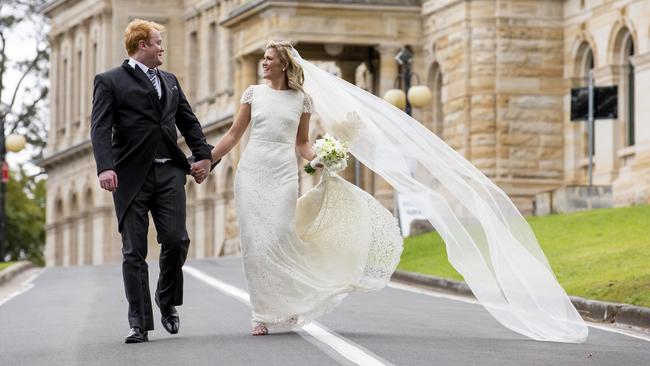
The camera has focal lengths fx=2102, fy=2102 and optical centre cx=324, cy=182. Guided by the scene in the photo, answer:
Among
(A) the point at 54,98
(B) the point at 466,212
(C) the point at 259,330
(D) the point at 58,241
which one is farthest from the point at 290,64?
(A) the point at 54,98

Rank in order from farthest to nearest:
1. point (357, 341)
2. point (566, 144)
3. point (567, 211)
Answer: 1. point (566, 144)
2. point (567, 211)
3. point (357, 341)

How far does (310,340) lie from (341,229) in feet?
5.17

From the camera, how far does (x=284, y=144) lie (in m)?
16.5

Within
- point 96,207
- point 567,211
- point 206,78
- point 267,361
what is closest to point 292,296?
point 267,361

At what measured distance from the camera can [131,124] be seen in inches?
626

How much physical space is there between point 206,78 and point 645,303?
61885 mm

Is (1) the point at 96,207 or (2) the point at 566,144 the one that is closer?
(2) the point at 566,144

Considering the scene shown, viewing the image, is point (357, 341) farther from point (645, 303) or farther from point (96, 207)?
point (96, 207)

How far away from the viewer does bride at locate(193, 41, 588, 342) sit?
1625 centimetres

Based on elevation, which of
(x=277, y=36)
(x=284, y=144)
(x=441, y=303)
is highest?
(x=277, y=36)

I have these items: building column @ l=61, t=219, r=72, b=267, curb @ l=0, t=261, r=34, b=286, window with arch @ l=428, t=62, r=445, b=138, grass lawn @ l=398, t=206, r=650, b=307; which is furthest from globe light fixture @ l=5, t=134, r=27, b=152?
building column @ l=61, t=219, r=72, b=267

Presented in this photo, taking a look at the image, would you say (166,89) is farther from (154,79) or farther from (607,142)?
(607,142)

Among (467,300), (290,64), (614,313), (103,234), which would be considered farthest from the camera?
(103,234)

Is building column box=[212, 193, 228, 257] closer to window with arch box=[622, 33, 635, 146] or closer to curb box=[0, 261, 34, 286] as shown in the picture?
curb box=[0, 261, 34, 286]
